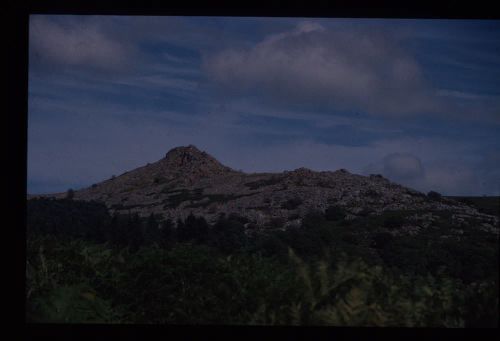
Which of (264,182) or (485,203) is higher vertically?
(264,182)

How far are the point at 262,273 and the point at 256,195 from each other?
116 centimetres

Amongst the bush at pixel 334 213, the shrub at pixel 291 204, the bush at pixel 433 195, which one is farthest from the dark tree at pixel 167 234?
the bush at pixel 433 195

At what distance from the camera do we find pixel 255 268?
7492 mm

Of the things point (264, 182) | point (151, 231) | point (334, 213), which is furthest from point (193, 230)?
point (334, 213)

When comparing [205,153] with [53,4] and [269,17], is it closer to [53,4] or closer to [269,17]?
[269,17]

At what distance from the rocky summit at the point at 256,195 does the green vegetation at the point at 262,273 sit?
5.5 inches

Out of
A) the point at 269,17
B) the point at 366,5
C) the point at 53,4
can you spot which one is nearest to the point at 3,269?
the point at 53,4

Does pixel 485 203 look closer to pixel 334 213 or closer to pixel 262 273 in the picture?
pixel 334 213

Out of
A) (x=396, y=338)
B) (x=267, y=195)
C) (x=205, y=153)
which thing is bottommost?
(x=396, y=338)

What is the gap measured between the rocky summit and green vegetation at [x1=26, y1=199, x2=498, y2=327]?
0.14m

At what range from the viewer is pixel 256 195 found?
324 inches

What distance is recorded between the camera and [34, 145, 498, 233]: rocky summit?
796cm

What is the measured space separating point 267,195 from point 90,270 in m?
2.26

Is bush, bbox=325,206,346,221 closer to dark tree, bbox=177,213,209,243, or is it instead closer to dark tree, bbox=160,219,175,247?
dark tree, bbox=177,213,209,243
